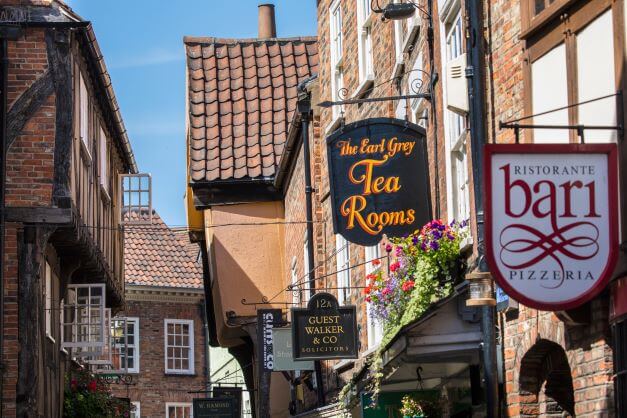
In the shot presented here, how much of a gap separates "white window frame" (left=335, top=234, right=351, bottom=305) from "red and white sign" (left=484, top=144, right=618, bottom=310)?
10715 millimetres

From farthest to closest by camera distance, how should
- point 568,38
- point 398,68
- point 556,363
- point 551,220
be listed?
1. point 398,68
2. point 556,363
3. point 568,38
4. point 551,220

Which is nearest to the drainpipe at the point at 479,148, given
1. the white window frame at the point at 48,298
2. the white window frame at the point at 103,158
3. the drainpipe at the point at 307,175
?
the drainpipe at the point at 307,175

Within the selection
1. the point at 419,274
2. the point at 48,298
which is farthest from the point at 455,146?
the point at 48,298

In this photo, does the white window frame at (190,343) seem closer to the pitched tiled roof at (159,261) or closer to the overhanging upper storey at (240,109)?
the pitched tiled roof at (159,261)

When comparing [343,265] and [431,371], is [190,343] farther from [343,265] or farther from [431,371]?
[431,371]

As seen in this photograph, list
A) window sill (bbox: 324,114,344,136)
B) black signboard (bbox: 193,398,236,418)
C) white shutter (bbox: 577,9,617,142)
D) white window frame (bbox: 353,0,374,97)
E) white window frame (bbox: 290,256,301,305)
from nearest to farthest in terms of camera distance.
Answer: white shutter (bbox: 577,9,617,142)
white window frame (bbox: 353,0,374,97)
window sill (bbox: 324,114,344,136)
white window frame (bbox: 290,256,301,305)
black signboard (bbox: 193,398,236,418)

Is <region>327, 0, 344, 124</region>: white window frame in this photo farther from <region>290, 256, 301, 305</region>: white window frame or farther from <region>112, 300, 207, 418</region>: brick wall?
<region>112, 300, 207, 418</region>: brick wall

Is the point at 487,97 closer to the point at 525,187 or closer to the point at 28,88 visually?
the point at 525,187

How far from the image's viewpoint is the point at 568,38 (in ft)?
29.2

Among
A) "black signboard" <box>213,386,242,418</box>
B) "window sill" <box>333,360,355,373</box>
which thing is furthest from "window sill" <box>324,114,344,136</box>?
"black signboard" <box>213,386,242,418</box>

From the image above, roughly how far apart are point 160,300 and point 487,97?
3442 centimetres

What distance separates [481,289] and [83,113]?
1447cm

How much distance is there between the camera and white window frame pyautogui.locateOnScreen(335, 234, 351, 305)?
61.2 ft

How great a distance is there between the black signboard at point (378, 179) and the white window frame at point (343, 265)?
566 centimetres
